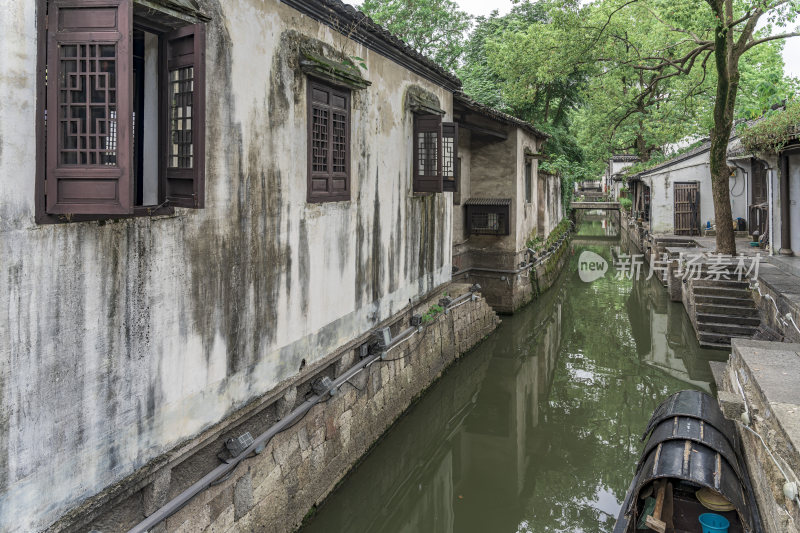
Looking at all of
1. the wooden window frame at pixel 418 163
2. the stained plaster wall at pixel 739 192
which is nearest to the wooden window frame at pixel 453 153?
the wooden window frame at pixel 418 163

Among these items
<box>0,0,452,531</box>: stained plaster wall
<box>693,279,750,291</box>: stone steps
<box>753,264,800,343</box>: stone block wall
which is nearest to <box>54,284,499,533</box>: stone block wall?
<box>0,0,452,531</box>: stained plaster wall

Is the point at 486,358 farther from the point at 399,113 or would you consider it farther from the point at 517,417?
the point at 399,113

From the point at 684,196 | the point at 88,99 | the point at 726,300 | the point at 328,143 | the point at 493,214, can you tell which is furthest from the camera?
the point at 684,196

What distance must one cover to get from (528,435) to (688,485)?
13.3 feet

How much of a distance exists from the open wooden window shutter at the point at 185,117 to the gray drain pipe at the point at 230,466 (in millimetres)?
2343

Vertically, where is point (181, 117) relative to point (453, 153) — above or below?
below

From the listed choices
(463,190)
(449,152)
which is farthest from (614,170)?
(449,152)

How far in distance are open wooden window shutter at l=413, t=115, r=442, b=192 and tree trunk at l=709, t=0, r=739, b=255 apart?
304 inches

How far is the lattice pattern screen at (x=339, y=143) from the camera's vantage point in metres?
7.37

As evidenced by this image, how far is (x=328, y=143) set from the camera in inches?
280

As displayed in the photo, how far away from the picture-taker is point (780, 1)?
40.2 ft

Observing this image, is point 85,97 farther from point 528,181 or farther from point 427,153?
point 528,181

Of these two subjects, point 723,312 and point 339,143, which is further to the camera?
point 723,312

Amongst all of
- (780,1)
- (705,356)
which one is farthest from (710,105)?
(705,356)
